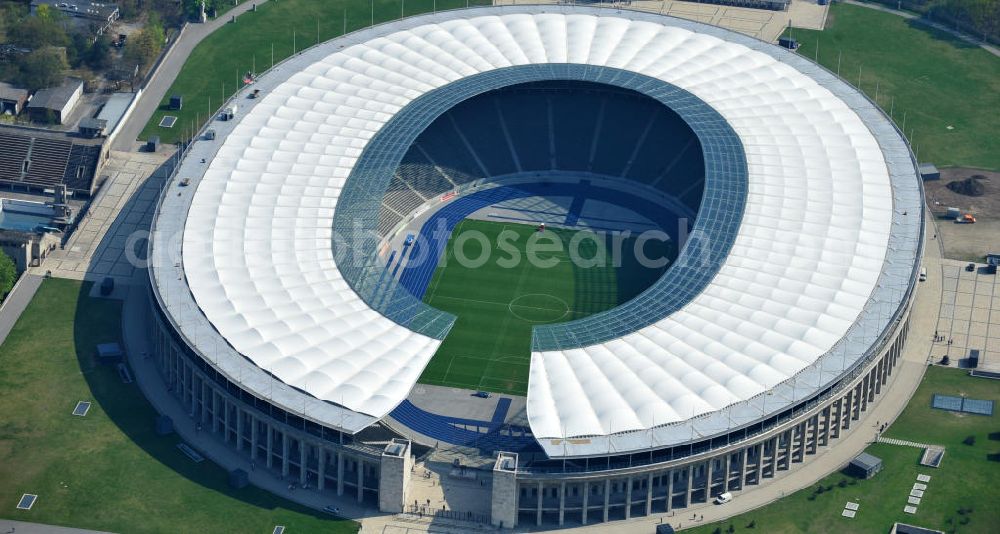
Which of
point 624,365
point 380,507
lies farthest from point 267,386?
point 624,365

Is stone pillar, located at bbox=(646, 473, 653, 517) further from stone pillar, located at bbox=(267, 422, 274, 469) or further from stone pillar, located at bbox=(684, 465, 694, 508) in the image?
stone pillar, located at bbox=(267, 422, 274, 469)

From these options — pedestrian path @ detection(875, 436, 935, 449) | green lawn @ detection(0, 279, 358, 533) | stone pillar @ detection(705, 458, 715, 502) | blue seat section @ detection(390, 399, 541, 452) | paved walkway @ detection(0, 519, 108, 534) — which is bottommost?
paved walkway @ detection(0, 519, 108, 534)

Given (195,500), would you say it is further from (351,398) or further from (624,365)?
(624,365)

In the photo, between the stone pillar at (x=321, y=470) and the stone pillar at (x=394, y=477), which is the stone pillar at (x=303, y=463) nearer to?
the stone pillar at (x=321, y=470)

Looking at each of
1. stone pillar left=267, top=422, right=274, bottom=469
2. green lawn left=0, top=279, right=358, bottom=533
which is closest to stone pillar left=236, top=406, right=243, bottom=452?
green lawn left=0, top=279, right=358, bottom=533

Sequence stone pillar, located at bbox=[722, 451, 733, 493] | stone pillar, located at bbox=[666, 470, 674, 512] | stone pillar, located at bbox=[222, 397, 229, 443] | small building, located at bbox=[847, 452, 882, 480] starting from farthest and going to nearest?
1. stone pillar, located at bbox=[222, 397, 229, 443]
2. small building, located at bbox=[847, 452, 882, 480]
3. stone pillar, located at bbox=[722, 451, 733, 493]
4. stone pillar, located at bbox=[666, 470, 674, 512]

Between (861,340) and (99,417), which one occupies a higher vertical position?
(861,340)

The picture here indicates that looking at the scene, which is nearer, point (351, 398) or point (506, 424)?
point (351, 398)

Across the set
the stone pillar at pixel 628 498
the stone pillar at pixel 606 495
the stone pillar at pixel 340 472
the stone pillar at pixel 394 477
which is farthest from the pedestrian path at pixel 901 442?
the stone pillar at pixel 340 472
